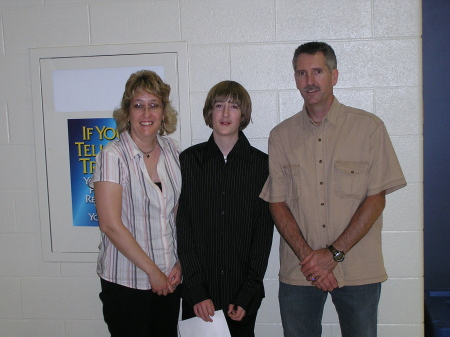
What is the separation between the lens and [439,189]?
265 centimetres

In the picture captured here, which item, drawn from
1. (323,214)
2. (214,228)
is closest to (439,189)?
(323,214)

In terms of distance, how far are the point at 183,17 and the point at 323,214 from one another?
1.26 m

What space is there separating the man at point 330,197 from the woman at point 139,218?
1.58 ft

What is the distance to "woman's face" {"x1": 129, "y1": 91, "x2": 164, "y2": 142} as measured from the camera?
1771 mm

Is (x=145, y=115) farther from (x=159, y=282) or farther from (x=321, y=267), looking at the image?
(x=321, y=267)

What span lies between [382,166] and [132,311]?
1225 mm

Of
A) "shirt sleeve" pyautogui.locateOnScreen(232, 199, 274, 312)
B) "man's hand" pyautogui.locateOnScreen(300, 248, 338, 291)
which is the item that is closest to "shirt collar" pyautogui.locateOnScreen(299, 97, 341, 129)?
"shirt sleeve" pyautogui.locateOnScreen(232, 199, 274, 312)

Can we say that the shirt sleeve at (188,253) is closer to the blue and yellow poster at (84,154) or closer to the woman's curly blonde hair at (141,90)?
the woman's curly blonde hair at (141,90)

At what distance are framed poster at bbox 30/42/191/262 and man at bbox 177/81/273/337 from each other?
0.44 m

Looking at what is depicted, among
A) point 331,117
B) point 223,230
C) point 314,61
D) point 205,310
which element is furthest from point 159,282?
point 314,61

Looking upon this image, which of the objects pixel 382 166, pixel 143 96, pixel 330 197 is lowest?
pixel 330 197

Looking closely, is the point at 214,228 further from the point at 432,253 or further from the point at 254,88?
the point at 432,253

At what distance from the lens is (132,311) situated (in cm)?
175

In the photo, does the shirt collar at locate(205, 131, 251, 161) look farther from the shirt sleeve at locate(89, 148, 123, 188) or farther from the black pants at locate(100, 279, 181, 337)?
the black pants at locate(100, 279, 181, 337)
